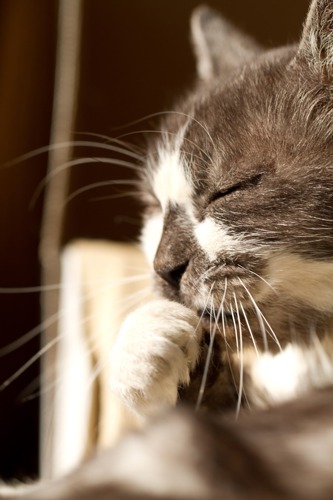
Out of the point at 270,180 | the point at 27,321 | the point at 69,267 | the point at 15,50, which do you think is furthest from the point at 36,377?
the point at 270,180

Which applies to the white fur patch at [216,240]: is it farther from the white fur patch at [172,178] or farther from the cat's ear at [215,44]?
the cat's ear at [215,44]

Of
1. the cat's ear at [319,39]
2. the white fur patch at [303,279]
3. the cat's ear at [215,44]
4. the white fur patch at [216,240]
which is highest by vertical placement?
the cat's ear at [215,44]

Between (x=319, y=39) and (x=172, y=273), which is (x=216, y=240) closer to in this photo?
(x=172, y=273)

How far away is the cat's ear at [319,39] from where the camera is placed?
0.76 m

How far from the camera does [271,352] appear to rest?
2.56ft

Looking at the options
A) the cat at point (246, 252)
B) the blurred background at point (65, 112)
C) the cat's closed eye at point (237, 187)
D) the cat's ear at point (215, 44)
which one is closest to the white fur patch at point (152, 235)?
the cat at point (246, 252)

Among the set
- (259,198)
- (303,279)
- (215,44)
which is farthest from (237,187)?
(215,44)

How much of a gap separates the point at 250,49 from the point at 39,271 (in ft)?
2.91

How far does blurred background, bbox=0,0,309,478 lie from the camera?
4.67 ft

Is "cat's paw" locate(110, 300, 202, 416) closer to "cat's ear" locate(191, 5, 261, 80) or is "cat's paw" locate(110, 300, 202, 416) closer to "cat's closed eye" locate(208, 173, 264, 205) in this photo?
"cat's closed eye" locate(208, 173, 264, 205)

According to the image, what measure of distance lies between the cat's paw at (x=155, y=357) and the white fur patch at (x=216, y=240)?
81 mm

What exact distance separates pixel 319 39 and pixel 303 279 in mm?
312

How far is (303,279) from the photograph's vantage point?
2.36 ft

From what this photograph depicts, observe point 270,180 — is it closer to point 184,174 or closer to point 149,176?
point 184,174
